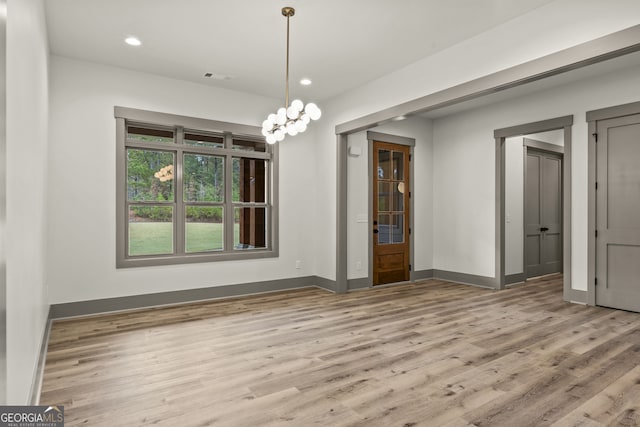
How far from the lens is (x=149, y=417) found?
7.51 feet

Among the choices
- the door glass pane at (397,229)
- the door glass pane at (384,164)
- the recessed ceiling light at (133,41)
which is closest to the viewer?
the recessed ceiling light at (133,41)

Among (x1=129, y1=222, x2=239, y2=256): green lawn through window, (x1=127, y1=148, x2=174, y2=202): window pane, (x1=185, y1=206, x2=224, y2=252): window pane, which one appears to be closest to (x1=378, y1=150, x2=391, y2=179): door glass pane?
(x1=129, y1=222, x2=239, y2=256): green lawn through window

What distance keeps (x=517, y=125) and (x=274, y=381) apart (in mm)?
5426

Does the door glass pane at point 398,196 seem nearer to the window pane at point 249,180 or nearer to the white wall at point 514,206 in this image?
the white wall at point 514,206

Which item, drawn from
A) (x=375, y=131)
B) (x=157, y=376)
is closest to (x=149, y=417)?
(x=157, y=376)

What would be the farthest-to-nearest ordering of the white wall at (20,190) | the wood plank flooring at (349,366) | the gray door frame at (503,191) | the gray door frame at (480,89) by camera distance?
the gray door frame at (503,191)
the gray door frame at (480,89)
the wood plank flooring at (349,366)
the white wall at (20,190)

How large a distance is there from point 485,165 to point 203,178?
4.67 meters

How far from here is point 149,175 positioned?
5.25 m

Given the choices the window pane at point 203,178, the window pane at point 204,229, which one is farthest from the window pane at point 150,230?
the window pane at point 203,178

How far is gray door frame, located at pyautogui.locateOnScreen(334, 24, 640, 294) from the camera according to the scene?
2.91m

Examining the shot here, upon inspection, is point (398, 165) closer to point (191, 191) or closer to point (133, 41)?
point (191, 191)

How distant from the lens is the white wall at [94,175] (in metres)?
4.46

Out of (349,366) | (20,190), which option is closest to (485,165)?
(349,366)

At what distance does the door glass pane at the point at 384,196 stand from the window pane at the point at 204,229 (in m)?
2.72
